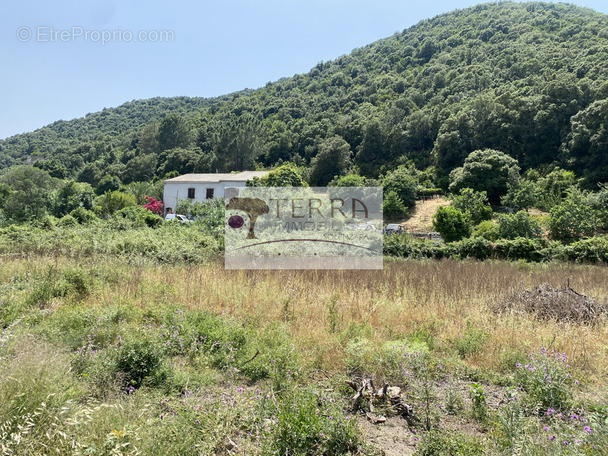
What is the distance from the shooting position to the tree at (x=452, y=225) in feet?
66.5

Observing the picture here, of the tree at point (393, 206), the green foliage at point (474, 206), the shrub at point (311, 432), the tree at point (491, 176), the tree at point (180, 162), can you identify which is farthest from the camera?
the tree at point (180, 162)

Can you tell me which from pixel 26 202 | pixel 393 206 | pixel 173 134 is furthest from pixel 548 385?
pixel 173 134

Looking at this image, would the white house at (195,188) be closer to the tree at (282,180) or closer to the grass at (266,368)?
the tree at (282,180)

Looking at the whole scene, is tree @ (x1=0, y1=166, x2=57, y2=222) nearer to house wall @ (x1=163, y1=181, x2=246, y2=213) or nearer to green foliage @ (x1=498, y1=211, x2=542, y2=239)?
house wall @ (x1=163, y1=181, x2=246, y2=213)

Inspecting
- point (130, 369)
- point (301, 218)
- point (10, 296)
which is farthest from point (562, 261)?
point (10, 296)

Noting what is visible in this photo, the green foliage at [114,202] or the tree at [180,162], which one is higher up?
the tree at [180,162]

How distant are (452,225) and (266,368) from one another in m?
19.6

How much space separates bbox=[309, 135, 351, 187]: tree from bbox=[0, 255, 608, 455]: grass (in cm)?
3989

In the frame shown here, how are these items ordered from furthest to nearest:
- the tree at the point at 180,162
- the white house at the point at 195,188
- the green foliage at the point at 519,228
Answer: the tree at the point at 180,162, the white house at the point at 195,188, the green foliage at the point at 519,228

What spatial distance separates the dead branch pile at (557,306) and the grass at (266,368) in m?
0.34

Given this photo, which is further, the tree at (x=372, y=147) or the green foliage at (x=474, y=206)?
the tree at (x=372, y=147)

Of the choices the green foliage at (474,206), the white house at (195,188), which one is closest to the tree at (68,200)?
the white house at (195,188)

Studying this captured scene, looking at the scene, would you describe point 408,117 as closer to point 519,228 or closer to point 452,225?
point 452,225

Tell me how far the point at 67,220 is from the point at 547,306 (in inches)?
776
